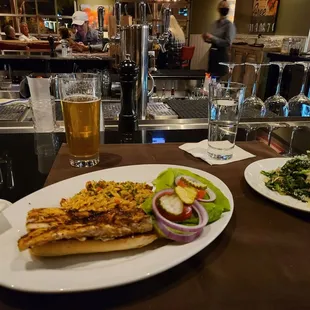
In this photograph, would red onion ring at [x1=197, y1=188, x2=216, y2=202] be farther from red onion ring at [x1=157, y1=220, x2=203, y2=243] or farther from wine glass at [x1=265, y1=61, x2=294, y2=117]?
wine glass at [x1=265, y1=61, x2=294, y2=117]

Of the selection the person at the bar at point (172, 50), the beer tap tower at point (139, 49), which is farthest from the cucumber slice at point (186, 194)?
the person at the bar at point (172, 50)

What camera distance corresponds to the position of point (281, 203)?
63 cm

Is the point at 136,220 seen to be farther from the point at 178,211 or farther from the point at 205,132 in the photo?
the point at 205,132

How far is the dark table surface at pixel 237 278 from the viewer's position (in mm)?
398

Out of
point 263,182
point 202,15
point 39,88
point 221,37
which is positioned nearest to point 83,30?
point 221,37

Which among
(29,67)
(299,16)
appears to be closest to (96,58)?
(29,67)

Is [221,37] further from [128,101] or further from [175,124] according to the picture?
[128,101]

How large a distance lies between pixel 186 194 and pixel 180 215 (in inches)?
1.8

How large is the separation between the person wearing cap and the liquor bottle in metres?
4.93

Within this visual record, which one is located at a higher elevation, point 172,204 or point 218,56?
point 172,204

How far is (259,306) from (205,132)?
866mm

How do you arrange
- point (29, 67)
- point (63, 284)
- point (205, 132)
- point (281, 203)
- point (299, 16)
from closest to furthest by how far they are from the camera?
→ point (63, 284) → point (281, 203) → point (205, 132) → point (29, 67) → point (299, 16)

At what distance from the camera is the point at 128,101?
1.22 meters

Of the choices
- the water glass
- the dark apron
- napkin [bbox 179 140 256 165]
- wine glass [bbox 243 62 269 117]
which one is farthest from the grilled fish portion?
the dark apron
